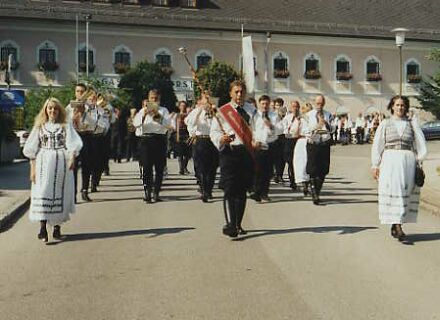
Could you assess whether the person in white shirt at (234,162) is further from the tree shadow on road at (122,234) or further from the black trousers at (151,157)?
the black trousers at (151,157)

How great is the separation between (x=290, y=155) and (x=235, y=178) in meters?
7.66

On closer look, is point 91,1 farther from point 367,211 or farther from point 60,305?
point 60,305

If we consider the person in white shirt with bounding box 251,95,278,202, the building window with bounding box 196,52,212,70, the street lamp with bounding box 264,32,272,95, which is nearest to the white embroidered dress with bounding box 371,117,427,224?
the person in white shirt with bounding box 251,95,278,202

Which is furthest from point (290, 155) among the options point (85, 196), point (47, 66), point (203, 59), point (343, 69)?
point (343, 69)

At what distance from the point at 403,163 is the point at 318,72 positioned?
48.4 metres

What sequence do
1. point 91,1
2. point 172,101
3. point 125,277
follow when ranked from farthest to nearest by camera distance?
point 91,1 < point 172,101 < point 125,277

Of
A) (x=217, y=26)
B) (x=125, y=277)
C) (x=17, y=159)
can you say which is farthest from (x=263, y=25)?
(x=125, y=277)

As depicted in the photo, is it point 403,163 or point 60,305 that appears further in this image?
point 403,163

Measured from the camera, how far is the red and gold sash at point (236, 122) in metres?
9.91

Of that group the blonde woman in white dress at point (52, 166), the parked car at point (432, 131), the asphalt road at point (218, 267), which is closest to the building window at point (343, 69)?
the parked car at point (432, 131)

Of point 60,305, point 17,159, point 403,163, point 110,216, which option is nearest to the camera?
point 60,305

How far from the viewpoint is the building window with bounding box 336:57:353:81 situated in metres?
58.2

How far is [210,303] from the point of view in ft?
21.9

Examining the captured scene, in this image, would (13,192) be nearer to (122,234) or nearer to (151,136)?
(151,136)
